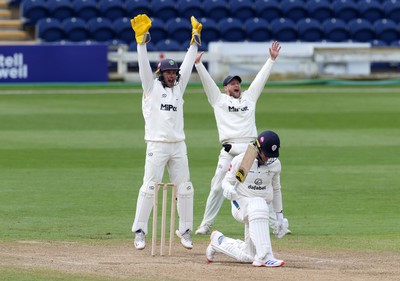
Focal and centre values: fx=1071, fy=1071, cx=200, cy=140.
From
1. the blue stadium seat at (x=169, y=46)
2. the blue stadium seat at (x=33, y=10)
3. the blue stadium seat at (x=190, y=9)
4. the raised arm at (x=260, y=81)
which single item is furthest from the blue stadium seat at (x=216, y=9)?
the raised arm at (x=260, y=81)

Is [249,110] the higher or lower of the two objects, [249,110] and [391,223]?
the higher

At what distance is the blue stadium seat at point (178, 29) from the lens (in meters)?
36.2

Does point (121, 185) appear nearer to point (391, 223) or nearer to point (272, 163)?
point (391, 223)

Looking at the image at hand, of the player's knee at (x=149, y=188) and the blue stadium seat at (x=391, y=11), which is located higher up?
the blue stadium seat at (x=391, y=11)

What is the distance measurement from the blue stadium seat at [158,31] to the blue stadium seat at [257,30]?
2.84 metres

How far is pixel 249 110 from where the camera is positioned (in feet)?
42.2

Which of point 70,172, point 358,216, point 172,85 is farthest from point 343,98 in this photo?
point 172,85

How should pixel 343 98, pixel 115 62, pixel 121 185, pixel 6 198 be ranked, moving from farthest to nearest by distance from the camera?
1. pixel 115 62
2. pixel 343 98
3. pixel 121 185
4. pixel 6 198

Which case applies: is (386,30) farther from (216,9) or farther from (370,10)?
(216,9)

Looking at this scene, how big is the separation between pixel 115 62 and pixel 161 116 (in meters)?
22.8

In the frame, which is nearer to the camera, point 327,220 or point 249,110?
point 249,110

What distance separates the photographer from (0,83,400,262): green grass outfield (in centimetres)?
1319

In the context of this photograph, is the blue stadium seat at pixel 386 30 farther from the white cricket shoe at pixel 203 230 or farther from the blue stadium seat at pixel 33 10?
the white cricket shoe at pixel 203 230

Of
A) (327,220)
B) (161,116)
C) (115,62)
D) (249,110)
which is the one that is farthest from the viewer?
(115,62)
